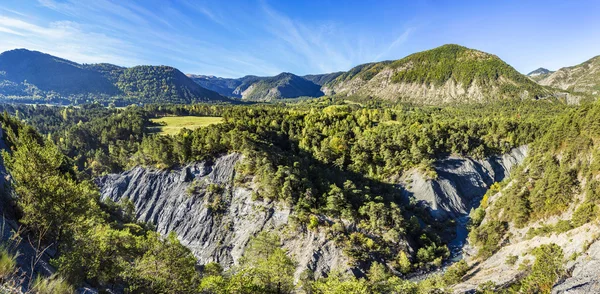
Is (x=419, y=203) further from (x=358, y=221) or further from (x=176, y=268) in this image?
(x=176, y=268)

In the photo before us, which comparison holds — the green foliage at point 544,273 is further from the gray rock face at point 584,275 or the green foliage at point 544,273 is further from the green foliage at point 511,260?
the green foliage at point 511,260

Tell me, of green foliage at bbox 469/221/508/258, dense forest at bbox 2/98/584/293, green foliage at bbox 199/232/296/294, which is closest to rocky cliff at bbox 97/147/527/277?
dense forest at bbox 2/98/584/293

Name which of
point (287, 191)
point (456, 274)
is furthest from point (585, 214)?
point (287, 191)

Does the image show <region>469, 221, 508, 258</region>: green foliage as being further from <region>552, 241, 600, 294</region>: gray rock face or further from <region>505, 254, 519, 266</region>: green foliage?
<region>552, 241, 600, 294</region>: gray rock face

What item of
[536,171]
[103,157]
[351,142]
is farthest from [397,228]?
[103,157]

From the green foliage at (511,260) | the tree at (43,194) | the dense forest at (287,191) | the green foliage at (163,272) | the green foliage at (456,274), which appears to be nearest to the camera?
the tree at (43,194)

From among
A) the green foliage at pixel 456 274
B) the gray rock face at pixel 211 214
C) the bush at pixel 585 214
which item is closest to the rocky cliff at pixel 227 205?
the gray rock face at pixel 211 214

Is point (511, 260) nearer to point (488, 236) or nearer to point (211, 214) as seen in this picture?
point (488, 236)
